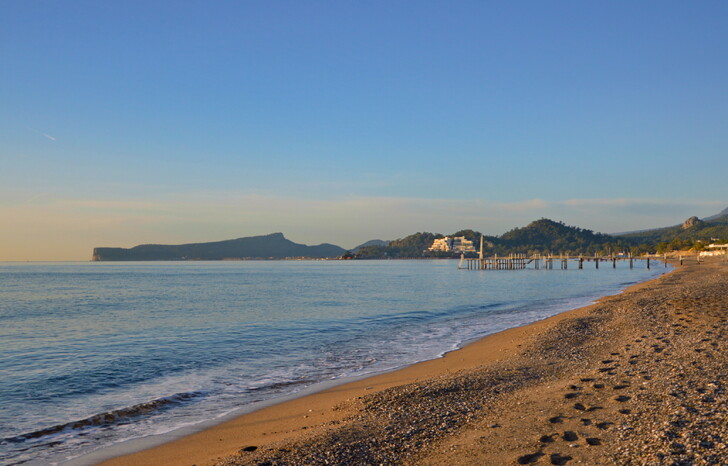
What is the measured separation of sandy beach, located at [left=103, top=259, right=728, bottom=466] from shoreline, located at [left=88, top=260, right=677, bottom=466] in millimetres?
39

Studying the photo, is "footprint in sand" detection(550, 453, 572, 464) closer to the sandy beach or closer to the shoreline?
the sandy beach

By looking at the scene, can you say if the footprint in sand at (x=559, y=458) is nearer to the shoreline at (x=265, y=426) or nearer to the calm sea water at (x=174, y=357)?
the shoreline at (x=265, y=426)

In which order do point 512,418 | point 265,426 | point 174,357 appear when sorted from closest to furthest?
point 512,418
point 265,426
point 174,357

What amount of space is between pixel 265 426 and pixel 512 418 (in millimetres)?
4010

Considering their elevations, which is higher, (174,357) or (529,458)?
(529,458)

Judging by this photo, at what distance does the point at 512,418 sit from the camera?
7125mm

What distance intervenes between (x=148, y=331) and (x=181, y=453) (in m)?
16.9

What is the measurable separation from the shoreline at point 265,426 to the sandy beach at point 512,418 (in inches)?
1.5

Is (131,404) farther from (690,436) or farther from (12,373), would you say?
(690,436)

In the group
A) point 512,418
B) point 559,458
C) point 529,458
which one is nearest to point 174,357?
point 512,418

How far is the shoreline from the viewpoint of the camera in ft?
23.3

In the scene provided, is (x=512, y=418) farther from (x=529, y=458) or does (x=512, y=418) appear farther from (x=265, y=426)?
(x=265, y=426)

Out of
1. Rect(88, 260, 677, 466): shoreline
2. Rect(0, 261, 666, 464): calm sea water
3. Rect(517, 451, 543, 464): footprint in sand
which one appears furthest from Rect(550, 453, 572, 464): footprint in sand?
Rect(0, 261, 666, 464): calm sea water

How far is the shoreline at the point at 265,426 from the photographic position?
7.09 m
